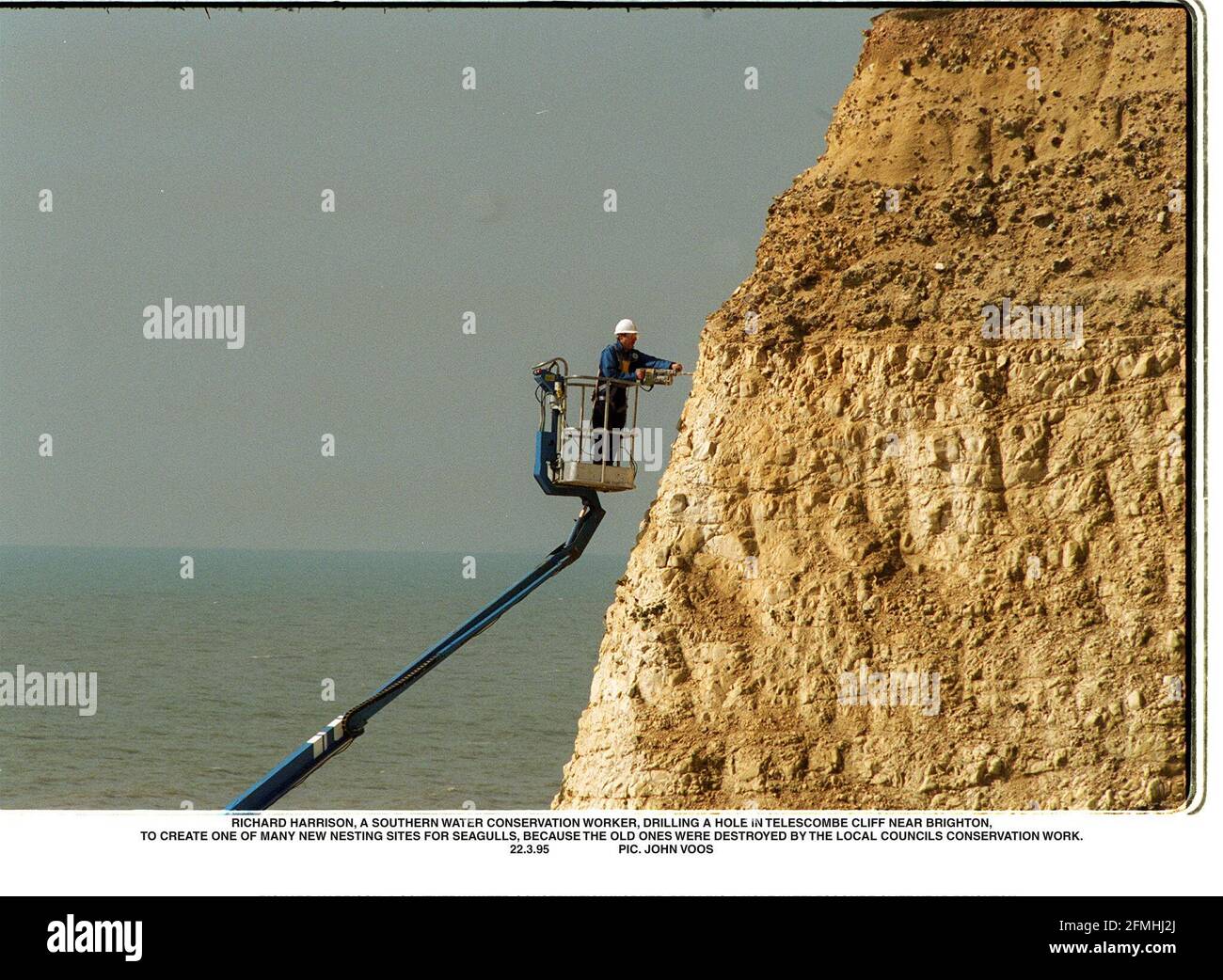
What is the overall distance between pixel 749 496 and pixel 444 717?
33.1m

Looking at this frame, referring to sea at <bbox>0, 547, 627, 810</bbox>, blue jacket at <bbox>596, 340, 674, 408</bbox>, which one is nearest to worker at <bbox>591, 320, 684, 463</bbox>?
blue jacket at <bbox>596, 340, 674, 408</bbox>

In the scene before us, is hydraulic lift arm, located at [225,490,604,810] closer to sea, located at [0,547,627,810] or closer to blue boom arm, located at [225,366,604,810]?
blue boom arm, located at [225,366,604,810]

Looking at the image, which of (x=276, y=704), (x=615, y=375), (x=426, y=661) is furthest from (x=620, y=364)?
(x=276, y=704)

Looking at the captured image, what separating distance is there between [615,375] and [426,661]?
12.0ft

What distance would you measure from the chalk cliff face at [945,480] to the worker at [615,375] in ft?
6.18

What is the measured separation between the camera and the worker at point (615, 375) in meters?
16.9

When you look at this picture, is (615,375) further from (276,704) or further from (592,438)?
(276,704)

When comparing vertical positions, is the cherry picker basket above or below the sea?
above

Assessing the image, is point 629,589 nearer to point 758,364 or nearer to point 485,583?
point 758,364

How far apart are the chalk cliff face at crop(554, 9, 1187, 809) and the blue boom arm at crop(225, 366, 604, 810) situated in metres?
1.40

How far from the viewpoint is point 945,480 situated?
703 inches

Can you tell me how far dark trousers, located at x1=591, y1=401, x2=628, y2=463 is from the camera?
17.0m

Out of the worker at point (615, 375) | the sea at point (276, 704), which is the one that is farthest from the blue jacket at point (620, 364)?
the sea at point (276, 704)

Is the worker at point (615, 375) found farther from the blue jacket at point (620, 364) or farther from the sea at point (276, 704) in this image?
the sea at point (276, 704)
